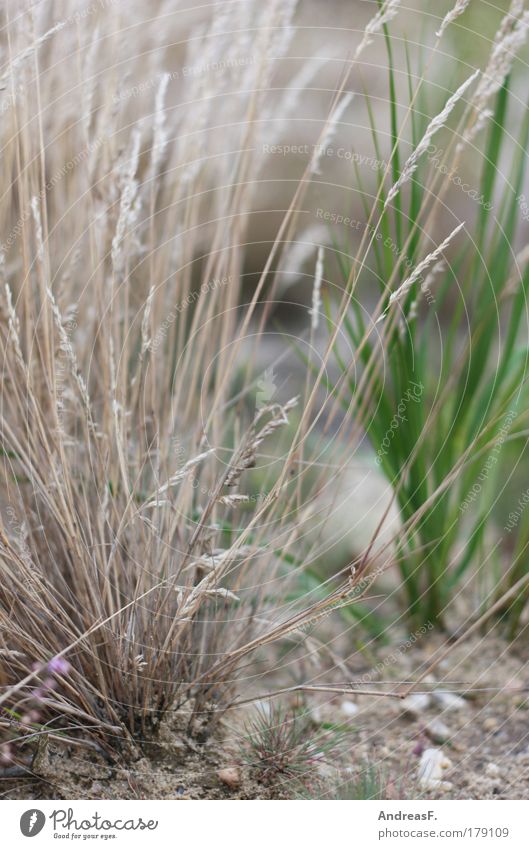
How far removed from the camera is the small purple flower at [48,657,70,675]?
70 cm

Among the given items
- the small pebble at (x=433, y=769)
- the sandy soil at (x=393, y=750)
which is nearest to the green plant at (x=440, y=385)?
the sandy soil at (x=393, y=750)

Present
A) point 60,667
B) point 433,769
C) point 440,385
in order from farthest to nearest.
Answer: point 440,385, point 433,769, point 60,667

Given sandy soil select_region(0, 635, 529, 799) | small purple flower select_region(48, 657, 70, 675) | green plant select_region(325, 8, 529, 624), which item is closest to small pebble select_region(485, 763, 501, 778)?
sandy soil select_region(0, 635, 529, 799)

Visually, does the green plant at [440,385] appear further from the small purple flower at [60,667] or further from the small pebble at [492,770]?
the small purple flower at [60,667]

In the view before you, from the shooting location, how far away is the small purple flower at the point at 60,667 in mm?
697

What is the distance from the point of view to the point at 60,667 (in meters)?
0.71

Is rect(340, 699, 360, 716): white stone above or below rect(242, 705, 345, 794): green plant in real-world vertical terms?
above

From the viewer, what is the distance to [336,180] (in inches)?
76.0

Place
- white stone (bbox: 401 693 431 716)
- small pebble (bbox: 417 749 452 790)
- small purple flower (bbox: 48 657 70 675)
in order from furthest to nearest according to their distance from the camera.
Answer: white stone (bbox: 401 693 431 716) < small pebble (bbox: 417 749 452 790) < small purple flower (bbox: 48 657 70 675)

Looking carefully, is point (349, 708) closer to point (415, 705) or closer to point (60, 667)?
point (415, 705)

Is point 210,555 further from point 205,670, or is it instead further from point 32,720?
point 32,720

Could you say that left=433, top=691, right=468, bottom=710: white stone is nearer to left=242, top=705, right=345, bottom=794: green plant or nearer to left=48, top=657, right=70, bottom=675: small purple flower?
left=242, top=705, right=345, bottom=794: green plant

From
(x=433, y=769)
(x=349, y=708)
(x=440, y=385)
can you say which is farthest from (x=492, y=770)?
(x=440, y=385)

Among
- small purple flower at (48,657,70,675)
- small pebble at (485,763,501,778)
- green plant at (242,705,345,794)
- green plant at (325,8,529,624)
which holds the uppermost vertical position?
green plant at (325,8,529,624)
